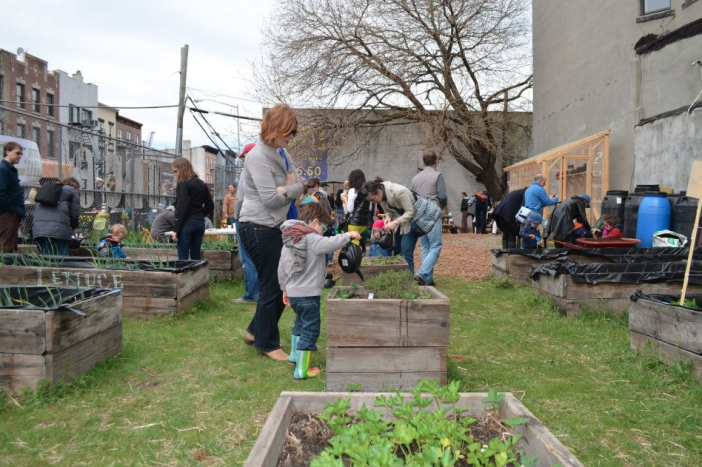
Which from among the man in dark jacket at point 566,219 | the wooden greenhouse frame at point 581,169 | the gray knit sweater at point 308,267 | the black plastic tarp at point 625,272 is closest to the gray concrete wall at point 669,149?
the wooden greenhouse frame at point 581,169

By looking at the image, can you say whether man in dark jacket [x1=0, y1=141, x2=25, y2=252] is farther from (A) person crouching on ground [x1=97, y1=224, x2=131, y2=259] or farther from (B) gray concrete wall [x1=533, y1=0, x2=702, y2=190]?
(B) gray concrete wall [x1=533, y1=0, x2=702, y2=190]

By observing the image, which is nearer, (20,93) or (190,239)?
(190,239)

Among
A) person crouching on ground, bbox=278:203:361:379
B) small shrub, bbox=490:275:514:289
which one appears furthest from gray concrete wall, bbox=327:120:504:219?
person crouching on ground, bbox=278:203:361:379

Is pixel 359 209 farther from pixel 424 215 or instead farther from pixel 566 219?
pixel 566 219

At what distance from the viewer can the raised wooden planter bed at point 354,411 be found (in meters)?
2.03

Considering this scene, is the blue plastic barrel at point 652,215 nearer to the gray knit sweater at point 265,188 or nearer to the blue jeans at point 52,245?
the gray knit sweater at point 265,188

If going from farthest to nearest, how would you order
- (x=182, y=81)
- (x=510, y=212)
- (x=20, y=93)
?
(x=20, y=93) → (x=182, y=81) → (x=510, y=212)

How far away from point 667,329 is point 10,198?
7.18 m

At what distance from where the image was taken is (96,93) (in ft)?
165

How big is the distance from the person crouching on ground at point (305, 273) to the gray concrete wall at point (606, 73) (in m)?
10.2

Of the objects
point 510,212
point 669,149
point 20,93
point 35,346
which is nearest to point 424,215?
point 510,212

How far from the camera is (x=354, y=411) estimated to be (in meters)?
2.59

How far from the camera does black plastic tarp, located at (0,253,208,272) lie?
6.34 metres

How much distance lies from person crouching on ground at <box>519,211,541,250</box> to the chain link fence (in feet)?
25.4
